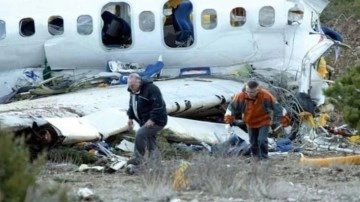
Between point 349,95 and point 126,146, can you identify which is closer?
point 349,95

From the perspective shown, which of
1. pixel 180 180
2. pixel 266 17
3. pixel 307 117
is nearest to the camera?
pixel 180 180

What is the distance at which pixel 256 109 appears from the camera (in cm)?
1752

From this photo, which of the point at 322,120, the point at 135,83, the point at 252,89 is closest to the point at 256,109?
the point at 252,89

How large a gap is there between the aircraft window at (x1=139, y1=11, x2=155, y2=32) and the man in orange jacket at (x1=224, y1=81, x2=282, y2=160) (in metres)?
6.09

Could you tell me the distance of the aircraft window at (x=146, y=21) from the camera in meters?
23.5

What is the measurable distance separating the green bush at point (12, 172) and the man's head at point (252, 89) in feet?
30.9

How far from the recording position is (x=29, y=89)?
74.3 ft

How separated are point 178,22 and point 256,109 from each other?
21.5 feet

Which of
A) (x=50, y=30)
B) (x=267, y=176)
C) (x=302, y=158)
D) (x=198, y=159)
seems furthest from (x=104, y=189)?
(x=50, y=30)

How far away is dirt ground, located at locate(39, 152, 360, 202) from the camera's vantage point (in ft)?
39.4

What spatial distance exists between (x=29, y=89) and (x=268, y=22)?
5.04 m

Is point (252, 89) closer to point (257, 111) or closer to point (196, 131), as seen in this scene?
point (257, 111)

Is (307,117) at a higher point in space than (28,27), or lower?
lower

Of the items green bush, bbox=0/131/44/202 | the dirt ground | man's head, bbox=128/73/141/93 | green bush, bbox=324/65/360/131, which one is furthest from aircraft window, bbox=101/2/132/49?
green bush, bbox=0/131/44/202
